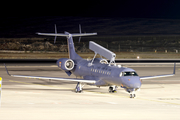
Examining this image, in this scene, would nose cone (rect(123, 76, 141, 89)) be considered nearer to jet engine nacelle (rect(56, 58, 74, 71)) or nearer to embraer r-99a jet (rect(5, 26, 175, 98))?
embraer r-99a jet (rect(5, 26, 175, 98))

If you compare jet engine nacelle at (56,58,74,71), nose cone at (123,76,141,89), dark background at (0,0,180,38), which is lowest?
nose cone at (123,76,141,89)

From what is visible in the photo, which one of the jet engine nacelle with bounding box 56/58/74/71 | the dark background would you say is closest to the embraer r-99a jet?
the jet engine nacelle with bounding box 56/58/74/71

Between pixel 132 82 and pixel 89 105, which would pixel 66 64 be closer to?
pixel 132 82

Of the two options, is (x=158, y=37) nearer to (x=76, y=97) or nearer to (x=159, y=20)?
(x=159, y=20)

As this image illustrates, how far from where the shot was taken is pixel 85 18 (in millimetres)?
146000

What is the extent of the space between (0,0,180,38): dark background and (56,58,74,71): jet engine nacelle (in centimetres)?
9395

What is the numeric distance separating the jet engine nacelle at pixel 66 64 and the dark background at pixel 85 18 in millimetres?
93947

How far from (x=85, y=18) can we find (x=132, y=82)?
12475 centimetres

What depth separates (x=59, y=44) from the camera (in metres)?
104

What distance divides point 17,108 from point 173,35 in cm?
10690

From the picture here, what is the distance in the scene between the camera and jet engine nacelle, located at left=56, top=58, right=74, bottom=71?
3081 cm

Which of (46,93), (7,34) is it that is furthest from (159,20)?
(46,93)

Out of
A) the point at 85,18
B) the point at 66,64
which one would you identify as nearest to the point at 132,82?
the point at 66,64

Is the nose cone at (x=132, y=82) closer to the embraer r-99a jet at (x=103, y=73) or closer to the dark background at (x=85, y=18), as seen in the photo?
the embraer r-99a jet at (x=103, y=73)
